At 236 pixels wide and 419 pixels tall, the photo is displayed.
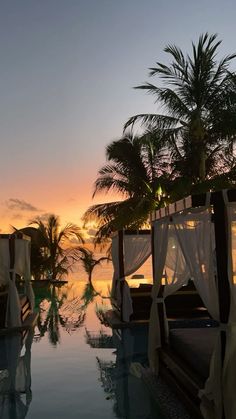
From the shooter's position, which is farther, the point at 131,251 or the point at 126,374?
the point at 131,251

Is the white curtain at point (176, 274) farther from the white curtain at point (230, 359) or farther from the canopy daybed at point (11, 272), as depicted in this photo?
the canopy daybed at point (11, 272)

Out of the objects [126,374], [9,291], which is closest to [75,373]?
[126,374]

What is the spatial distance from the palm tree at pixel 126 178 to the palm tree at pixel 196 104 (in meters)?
1.19

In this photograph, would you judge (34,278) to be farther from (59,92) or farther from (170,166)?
(59,92)

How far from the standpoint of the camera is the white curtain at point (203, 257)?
434 cm

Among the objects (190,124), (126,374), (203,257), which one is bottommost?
(126,374)

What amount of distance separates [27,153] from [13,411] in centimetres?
1022

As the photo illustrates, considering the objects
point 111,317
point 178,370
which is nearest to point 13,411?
point 178,370

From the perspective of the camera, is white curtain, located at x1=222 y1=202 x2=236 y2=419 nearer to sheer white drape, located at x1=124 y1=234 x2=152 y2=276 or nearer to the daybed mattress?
the daybed mattress

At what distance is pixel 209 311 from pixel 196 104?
36.8 ft

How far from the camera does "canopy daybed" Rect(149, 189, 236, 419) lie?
3.96 meters

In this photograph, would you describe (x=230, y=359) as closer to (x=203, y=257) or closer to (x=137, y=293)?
(x=203, y=257)

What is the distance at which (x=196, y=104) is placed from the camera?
47.7ft

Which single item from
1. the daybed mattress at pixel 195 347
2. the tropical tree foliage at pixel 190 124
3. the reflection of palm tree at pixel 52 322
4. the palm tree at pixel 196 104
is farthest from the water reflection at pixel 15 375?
the palm tree at pixel 196 104
